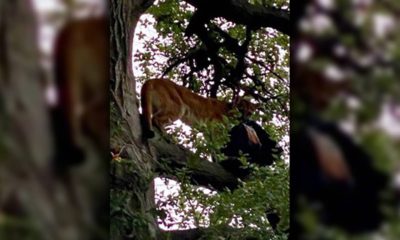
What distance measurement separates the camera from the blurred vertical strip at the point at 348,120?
2.29ft

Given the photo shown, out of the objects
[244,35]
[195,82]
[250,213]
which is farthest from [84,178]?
[195,82]

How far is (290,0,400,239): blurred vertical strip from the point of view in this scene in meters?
0.70

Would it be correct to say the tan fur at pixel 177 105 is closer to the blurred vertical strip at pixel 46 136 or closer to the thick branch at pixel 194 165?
the thick branch at pixel 194 165

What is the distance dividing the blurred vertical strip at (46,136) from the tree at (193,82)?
43.3 inches

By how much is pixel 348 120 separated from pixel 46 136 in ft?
0.74

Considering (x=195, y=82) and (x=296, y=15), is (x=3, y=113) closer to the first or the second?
(x=296, y=15)

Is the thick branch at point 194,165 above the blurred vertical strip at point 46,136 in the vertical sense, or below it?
above

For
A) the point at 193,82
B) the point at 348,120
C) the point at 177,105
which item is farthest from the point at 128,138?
the point at 348,120

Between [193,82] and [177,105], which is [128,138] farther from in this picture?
[193,82]

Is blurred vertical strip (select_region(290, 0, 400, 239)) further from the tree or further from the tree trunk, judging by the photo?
the tree trunk

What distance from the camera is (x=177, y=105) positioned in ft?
11.7

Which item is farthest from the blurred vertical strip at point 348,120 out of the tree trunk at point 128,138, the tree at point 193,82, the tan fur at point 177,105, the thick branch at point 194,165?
the tan fur at point 177,105

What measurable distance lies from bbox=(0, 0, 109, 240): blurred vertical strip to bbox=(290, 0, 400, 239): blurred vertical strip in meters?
0.16

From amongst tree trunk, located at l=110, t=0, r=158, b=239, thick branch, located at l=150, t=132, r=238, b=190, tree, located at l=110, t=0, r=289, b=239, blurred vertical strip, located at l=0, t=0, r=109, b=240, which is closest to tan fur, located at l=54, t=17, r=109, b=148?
blurred vertical strip, located at l=0, t=0, r=109, b=240
